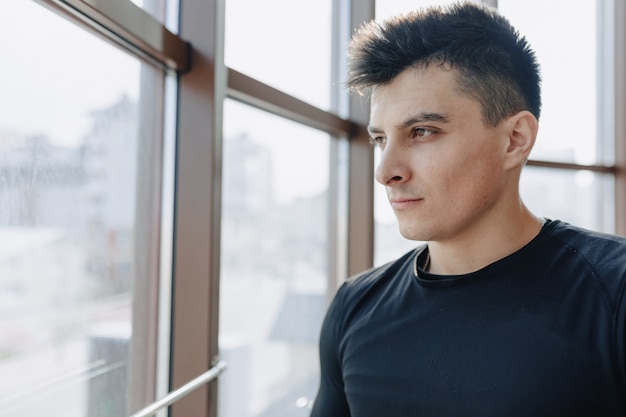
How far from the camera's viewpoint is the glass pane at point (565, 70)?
3.13 meters

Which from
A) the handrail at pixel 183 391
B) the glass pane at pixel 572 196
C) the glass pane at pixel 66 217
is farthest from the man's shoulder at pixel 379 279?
the glass pane at pixel 572 196

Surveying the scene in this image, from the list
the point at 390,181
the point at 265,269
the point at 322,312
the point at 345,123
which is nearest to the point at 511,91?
the point at 390,181

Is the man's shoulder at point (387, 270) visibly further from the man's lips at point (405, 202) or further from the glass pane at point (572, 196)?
the glass pane at point (572, 196)

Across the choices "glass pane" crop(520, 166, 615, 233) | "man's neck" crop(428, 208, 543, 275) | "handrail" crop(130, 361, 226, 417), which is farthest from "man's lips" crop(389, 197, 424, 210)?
"glass pane" crop(520, 166, 615, 233)

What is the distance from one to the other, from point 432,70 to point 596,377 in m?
0.57

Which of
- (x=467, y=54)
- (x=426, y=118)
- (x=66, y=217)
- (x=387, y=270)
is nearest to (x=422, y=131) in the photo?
(x=426, y=118)

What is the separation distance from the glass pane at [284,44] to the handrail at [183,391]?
2.84 ft

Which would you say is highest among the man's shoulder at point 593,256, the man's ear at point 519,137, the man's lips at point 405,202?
the man's ear at point 519,137

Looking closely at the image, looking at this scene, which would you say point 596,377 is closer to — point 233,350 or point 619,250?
point 619,250

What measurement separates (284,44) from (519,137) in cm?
118

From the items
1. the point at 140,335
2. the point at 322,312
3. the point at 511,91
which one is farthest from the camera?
the point at 322,312

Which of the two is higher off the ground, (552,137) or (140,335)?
(552,137)

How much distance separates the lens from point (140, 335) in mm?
1383

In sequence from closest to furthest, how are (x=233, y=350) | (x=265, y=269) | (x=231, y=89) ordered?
(x=231, y=89) → (x=233, y=350) → (x=265, y=269)
